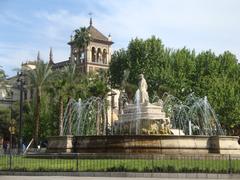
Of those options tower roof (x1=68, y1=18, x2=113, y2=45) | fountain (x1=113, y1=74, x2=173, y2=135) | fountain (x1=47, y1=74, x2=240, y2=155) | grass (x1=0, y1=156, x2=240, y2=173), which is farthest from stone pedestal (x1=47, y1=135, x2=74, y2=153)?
tower roof (x1=68, y1=18, x2=113, y2=45)

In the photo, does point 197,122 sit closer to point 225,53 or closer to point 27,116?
point 225,53

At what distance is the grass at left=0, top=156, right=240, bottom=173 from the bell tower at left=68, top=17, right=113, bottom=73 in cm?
7469

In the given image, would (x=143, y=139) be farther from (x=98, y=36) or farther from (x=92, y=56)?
(x=98, y=36)

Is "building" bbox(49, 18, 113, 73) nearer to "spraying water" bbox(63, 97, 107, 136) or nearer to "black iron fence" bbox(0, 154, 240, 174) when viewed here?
"spraying water" bbox(63, 97, 107, 136)

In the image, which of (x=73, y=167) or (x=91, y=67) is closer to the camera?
(x=73, y=167)

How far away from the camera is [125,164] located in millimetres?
20719

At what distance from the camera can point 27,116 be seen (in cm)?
7256

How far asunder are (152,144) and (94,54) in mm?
78250

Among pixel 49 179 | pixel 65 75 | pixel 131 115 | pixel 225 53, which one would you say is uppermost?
pixel 225 53

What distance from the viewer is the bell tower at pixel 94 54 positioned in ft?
328

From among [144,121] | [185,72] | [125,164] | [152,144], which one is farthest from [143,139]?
[185,72]

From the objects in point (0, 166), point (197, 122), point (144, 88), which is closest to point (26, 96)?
point (197, 122)

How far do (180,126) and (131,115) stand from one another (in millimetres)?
19249

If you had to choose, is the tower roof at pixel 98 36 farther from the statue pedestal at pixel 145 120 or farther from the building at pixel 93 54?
the statue pedestal at pixel 145 120
